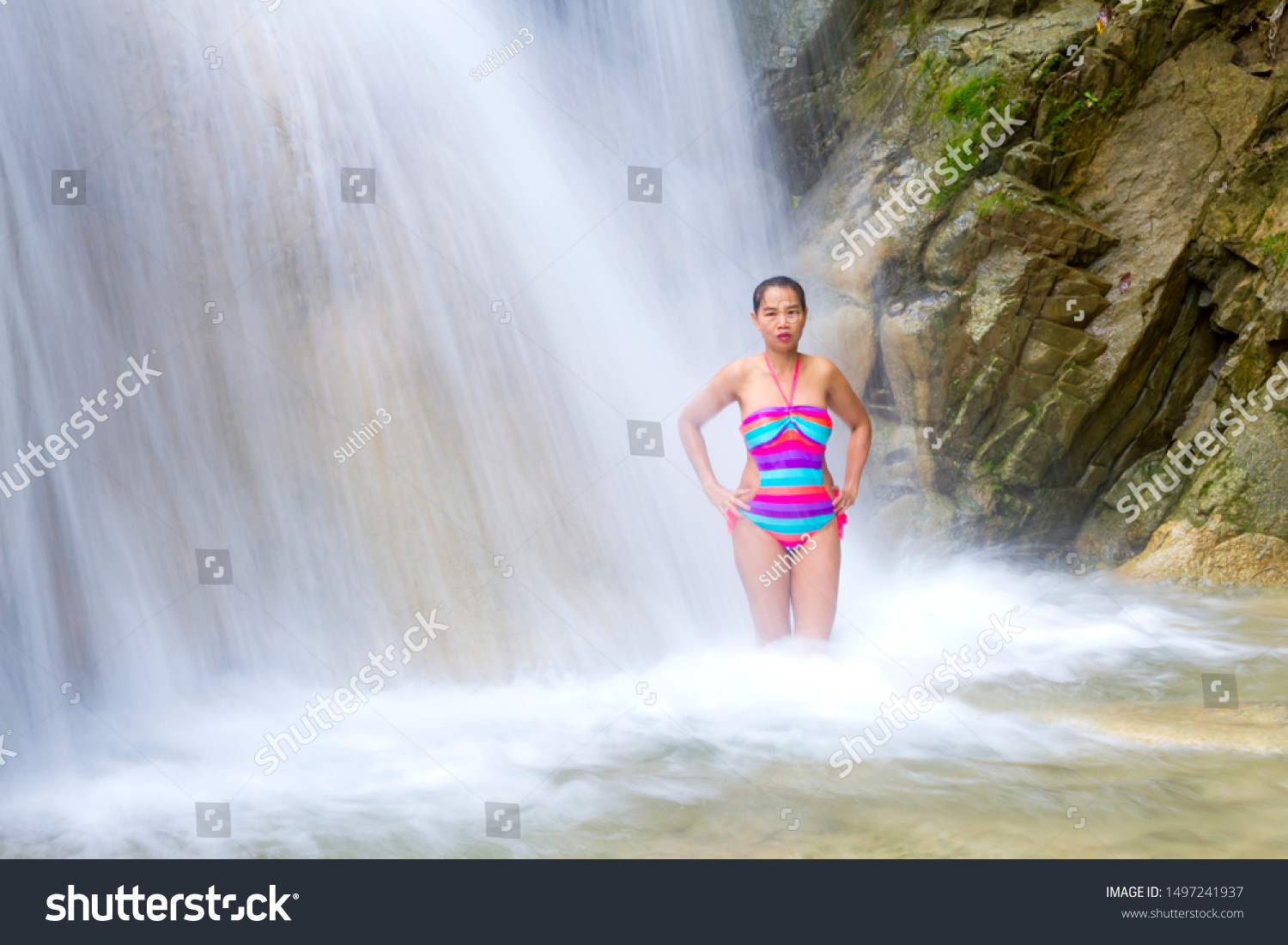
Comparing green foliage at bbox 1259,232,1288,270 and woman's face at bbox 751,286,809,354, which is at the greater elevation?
green foliage at bbox 1259,232,1288,270

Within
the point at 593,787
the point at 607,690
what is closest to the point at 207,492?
the point at 607,690

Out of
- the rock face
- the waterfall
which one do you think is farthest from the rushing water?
the rock face

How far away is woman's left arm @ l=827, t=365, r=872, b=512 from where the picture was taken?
4090 millimetres

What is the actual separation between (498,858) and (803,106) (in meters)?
6.30

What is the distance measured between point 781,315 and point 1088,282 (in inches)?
138

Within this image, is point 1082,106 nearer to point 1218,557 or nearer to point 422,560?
point 1218,557

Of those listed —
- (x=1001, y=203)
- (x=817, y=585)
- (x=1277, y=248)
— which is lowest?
(x=817, y=585)

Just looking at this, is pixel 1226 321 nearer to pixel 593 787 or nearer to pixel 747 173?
pixel 747 173

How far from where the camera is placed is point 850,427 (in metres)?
4.16

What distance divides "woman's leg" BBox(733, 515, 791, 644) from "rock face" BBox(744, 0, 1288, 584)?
106 inches

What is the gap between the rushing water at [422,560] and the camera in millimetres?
3396

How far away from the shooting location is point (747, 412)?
4086mm

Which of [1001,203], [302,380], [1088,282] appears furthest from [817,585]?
[1088,282]

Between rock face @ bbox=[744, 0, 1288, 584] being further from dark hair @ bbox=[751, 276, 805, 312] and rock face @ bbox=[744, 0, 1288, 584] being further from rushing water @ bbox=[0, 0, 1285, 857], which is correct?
dark hair @ bbox=[751, 276, 805, 312]
